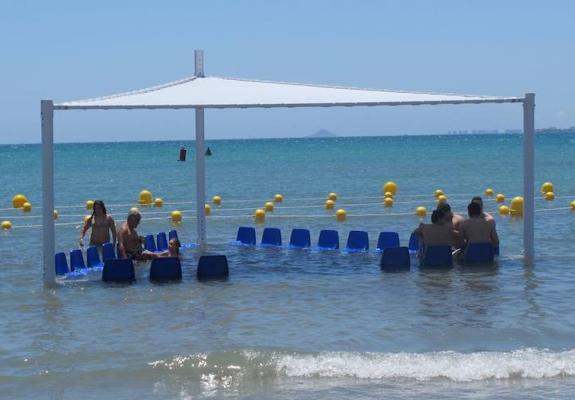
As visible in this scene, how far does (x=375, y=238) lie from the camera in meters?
20.8

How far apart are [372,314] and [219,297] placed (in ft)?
7.22

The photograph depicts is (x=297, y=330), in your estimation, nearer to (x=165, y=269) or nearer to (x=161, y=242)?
(x=165, y=269)

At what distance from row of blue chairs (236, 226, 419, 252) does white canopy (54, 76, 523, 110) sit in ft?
9.41

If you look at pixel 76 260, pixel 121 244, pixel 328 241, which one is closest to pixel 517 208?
pixel 328 241

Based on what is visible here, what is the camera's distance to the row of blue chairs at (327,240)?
55.6 feet

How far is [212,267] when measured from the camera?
47.7ft

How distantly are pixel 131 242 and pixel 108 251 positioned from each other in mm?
383

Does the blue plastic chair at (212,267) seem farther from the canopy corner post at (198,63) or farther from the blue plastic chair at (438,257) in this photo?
the canopy corner post at (198,63)

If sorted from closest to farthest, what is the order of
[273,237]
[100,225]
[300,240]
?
[100,225] < [300,240] < [273,237]

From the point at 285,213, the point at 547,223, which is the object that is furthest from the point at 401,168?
the point at 547,223

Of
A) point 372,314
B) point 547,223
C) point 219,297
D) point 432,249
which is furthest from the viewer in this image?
point 547,223

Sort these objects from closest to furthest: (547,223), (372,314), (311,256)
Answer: (372,314) → (311,256) → (547,223)

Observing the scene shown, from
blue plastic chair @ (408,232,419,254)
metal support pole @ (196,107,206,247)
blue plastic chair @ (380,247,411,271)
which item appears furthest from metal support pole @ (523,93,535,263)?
metal support pole @ (196,107,206,247)

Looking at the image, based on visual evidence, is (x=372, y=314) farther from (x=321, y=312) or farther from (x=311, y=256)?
(x=311, y=256)
